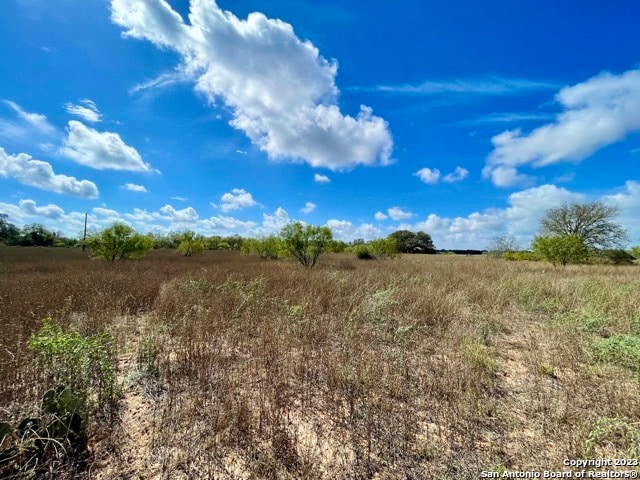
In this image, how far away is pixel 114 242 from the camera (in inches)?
774

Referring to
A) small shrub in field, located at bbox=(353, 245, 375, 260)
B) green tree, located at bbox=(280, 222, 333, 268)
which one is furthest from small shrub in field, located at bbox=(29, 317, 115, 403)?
small shrub in field, located at bbox=(353, 245, 375, 260)

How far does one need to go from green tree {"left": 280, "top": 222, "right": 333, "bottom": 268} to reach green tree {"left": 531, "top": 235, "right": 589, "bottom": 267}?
51.2 feet

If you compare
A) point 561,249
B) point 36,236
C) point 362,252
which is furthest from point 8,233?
point 561,249

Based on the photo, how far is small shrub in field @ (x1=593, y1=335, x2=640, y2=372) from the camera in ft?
12.4

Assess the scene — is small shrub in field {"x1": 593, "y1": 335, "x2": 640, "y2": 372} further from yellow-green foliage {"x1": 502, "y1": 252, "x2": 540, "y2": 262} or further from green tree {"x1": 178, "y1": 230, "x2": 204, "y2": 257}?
green tree {"x1": 178, "y1": 230, "x2": 204, "y2": 257}

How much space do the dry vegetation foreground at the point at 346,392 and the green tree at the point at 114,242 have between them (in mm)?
15776

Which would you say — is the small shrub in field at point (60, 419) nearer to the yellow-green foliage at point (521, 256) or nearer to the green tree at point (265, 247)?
the green tree at point (265, 247)

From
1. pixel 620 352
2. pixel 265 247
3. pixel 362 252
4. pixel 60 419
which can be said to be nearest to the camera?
pixel 60 419

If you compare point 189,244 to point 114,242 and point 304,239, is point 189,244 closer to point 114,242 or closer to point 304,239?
point 114,242

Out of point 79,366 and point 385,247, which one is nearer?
point 79,366

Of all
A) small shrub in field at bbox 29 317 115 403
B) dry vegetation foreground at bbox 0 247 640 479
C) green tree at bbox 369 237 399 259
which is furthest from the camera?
green tree at bbox 369 237 399 259

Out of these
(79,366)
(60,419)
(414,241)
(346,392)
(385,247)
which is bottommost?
(346,392)

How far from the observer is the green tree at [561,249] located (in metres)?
18.8

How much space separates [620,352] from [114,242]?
2487cm
